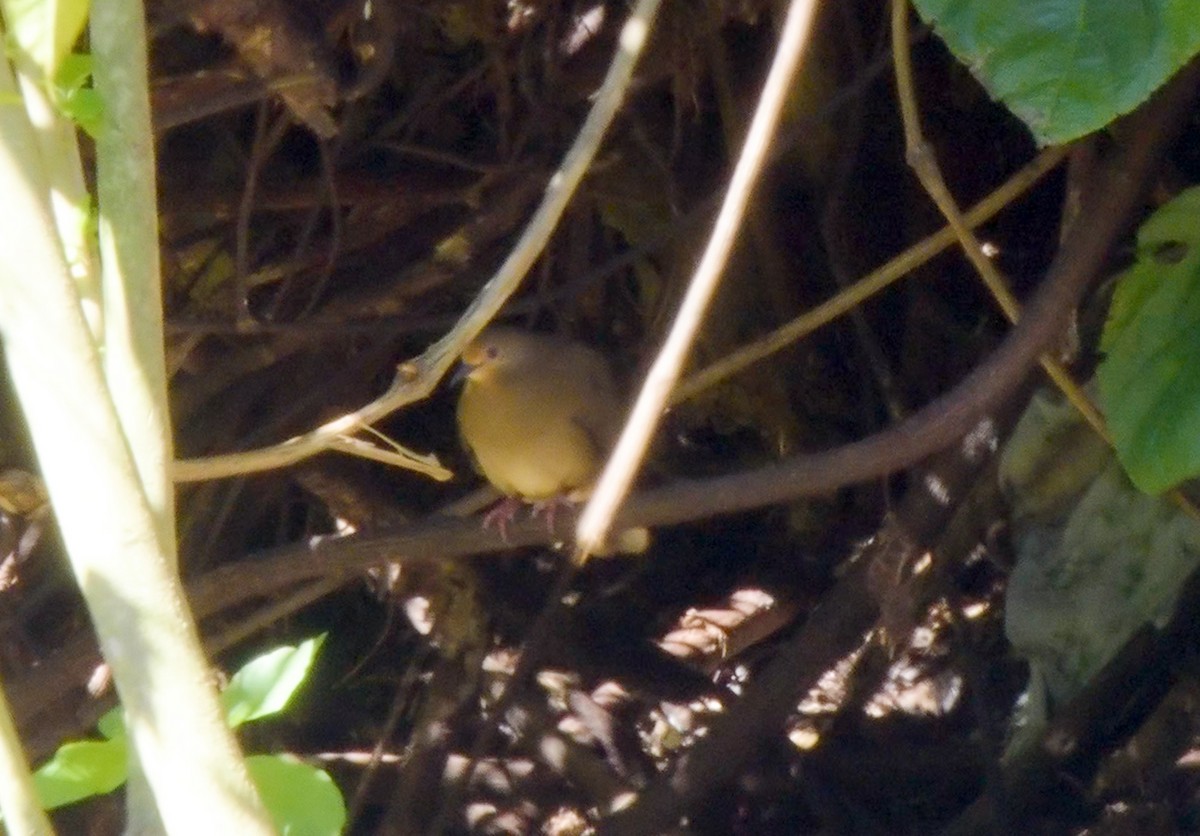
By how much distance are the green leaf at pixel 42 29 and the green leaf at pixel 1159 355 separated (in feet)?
6.08

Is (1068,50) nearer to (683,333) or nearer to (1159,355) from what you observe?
(1159,355)

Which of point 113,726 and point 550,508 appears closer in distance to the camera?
point 113,726

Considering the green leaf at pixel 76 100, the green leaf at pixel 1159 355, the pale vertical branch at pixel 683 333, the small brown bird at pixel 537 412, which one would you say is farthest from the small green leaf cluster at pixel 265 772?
the small brown bird at pixel 537 412

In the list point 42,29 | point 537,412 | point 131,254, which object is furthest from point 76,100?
point 537,412

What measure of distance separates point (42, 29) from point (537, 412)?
3167 mm

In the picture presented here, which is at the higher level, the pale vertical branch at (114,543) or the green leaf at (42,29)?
the green leaf at (42,29)

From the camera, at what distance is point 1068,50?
7.54 ft

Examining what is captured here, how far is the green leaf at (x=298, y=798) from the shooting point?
1433 mm

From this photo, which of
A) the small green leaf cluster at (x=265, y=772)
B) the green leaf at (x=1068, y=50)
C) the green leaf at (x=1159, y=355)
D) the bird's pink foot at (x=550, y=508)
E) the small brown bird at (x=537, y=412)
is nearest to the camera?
the small green leaf cluster at (x=265, y=772)

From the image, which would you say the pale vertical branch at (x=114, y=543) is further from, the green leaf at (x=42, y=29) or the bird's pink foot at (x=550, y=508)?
the bird's pink foot at (x=550, y=508)

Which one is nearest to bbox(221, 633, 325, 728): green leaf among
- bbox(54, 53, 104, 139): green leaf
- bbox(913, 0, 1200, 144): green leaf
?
bbox(54, 53, 104, 139): green leaf

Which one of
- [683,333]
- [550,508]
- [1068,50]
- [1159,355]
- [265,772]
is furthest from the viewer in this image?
[550,508]

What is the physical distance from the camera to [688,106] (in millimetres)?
3699

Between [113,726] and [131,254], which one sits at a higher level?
[131,254]
